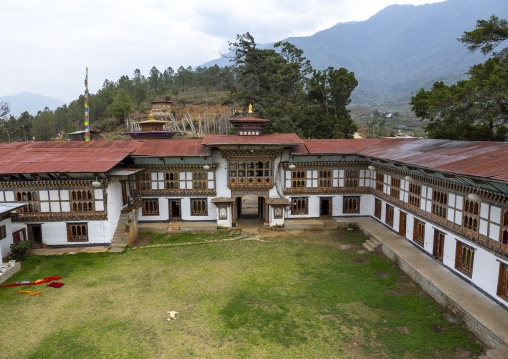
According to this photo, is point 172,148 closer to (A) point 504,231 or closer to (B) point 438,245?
(B) point 438,245

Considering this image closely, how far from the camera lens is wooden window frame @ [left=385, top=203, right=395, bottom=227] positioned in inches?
779

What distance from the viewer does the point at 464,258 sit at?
1310cm

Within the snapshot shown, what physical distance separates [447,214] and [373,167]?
25.0ft

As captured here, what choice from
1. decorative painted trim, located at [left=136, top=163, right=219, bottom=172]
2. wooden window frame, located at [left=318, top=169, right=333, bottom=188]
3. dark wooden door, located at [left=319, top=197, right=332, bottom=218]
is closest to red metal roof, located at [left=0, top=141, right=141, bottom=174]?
decorative painted trim, located at [left=136, top=163, right=219, bottom=172]

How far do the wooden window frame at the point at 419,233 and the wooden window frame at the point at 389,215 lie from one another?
8.86 feet

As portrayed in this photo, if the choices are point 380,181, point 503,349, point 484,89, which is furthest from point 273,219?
point 503,349

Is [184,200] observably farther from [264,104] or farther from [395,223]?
[264,104]

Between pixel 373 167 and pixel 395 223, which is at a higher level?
pixel 373 167

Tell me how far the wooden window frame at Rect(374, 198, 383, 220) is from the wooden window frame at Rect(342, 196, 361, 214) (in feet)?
3.88

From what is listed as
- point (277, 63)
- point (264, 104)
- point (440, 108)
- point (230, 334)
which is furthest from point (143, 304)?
point (277, 63)

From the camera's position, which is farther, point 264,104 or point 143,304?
point 264,104

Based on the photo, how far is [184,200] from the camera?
2212cm

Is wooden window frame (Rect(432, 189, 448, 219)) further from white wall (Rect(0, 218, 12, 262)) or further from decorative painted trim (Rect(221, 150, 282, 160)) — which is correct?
white wall (Rect(0, 218, 12, 262))

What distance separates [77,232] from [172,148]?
24.9 feet
